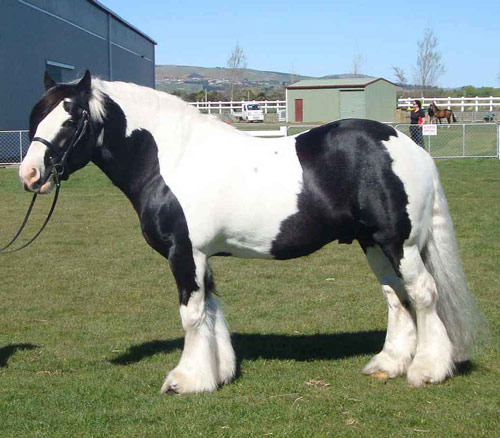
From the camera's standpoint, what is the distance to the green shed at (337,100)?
6216cm

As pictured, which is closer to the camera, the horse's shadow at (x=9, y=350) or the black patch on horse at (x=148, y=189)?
the black patch on horse at (x=148, y=189)

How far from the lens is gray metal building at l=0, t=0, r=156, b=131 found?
28141mm

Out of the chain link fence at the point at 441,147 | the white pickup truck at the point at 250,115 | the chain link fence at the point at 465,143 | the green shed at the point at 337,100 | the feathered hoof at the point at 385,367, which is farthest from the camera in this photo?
the green shed at the point at 337,100

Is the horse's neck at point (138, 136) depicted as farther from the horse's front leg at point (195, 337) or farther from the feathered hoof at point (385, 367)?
the feathered hoof at point (385, 367)

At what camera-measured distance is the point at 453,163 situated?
890 inches

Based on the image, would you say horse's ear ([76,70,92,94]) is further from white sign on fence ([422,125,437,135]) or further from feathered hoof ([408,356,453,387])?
white sign on fence ([422,125,437,135])

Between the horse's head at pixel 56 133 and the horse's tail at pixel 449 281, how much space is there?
263 cm

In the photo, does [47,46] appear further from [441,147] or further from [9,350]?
[9,350]

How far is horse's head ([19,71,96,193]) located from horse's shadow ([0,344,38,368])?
1.90 m

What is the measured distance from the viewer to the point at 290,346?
633 centimetres

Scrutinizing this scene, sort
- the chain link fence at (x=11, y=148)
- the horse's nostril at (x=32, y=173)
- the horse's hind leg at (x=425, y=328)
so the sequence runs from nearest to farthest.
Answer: the horse's nostril at (x=32, y=173)
the horse's hind leg at (x=425, y=328)
the chain link fence at (x=11, y=148)

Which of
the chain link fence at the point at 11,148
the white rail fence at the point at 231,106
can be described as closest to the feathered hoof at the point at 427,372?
the chain link fence at the point at 11,148

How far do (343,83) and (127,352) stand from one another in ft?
198

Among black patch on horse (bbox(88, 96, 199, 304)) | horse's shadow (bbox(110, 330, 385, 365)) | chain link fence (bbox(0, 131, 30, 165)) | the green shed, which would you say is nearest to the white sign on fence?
chain link fence (bbox(0, 131, 30, 165))
